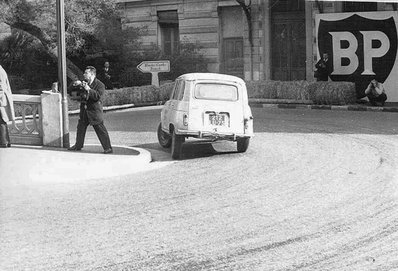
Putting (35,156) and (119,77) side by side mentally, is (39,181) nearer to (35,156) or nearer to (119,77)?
(35,156)

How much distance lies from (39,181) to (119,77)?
74.5 ft

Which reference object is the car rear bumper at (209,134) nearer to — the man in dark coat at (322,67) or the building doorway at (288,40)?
the man in dark coat at (322,67)

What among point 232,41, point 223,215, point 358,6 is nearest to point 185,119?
point 223,215

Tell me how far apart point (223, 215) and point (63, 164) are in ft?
15.7

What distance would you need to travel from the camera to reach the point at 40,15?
99.6 ft

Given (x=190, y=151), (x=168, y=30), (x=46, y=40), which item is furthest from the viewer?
(x=168, y=30)

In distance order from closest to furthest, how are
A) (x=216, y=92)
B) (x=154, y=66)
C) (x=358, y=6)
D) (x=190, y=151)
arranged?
(x=216, y=92) → (x=190, y=151) → (x=358, y=6) → (x=154, y=66)

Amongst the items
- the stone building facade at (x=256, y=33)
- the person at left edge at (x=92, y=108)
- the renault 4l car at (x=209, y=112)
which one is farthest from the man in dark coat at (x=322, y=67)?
the person at left edge at (x=92, y=108)

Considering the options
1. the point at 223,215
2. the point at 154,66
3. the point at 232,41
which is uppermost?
the point at 232,41

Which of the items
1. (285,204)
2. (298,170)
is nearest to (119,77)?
(298,170)

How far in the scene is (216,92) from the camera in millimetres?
15320

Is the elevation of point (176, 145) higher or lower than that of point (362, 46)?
lower

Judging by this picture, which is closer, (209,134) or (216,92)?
(209,134)

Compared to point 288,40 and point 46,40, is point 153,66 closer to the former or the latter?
point 46,40
